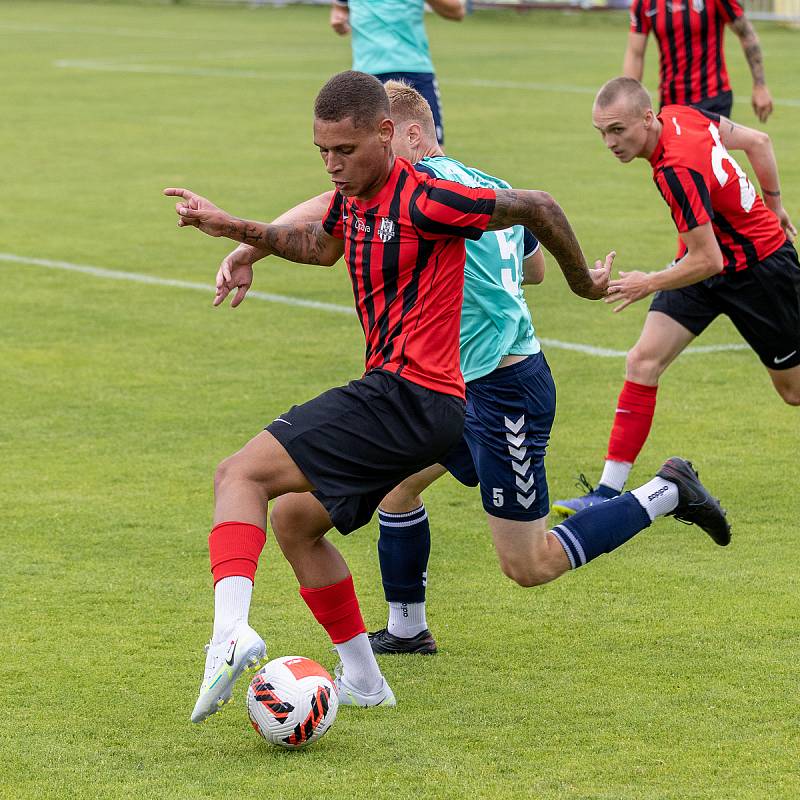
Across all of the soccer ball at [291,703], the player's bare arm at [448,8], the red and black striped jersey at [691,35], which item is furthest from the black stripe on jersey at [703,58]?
the soccer ball at [291,703]

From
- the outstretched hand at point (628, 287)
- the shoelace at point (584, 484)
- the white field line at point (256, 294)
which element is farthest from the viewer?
the white field line at point (256, 294)

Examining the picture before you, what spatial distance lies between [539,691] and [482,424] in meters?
0.93

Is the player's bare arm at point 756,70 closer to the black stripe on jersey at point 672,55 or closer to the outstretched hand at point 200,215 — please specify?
the black stripe on jersey at point 672,55

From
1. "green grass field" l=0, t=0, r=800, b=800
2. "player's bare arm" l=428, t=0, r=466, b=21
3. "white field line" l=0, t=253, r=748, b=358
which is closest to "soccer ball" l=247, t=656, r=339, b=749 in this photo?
"green grass field" l=0, t=0, r=800, b=800

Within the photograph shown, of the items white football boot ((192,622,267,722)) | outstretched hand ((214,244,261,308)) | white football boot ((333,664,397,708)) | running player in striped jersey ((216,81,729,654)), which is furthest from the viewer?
running player in striped jersey ((216,81,729,654))

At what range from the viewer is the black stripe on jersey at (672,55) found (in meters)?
11.3

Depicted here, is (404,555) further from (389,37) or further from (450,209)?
(389,37)

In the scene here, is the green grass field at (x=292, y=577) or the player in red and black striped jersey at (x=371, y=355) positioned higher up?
the player in red and black striped jersey at (x=371, y=355)

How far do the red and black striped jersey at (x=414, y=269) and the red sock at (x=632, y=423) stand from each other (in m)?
2.51

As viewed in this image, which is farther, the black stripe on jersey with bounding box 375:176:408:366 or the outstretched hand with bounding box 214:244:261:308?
the outstretched hand with bounding box 214:244:261:308

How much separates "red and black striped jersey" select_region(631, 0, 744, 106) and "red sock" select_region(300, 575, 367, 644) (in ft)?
23.8

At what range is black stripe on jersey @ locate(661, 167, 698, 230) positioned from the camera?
261 inches

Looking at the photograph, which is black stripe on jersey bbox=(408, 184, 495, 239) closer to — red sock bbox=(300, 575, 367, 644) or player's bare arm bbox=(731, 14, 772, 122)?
red sock bbox=(300, 575, 367, 644)

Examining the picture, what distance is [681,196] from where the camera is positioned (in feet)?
21.9
